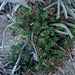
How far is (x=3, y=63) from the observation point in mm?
3127

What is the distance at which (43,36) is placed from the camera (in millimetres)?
2693

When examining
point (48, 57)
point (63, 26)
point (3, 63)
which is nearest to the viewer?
point (63, 26)

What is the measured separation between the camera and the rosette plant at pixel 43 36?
2.66 metres

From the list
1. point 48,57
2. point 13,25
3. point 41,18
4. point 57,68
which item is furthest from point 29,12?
point 57,68

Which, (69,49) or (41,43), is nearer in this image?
(41,43)

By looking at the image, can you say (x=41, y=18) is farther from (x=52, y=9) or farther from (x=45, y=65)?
(x=45, y=65)

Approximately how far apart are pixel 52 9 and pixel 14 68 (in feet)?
3.05

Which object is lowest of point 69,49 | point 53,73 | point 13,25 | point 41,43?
point 53,73

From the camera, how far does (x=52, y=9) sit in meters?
2.62

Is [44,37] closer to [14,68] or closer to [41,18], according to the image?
[41,18]

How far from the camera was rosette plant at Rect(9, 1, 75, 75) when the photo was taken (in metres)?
2.66

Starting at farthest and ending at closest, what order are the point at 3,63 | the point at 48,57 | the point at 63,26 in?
the point at 3,63 → the point at 48,57 → the point at 63,26

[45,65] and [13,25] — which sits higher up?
[13,25]

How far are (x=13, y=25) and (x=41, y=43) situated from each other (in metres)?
0.47
